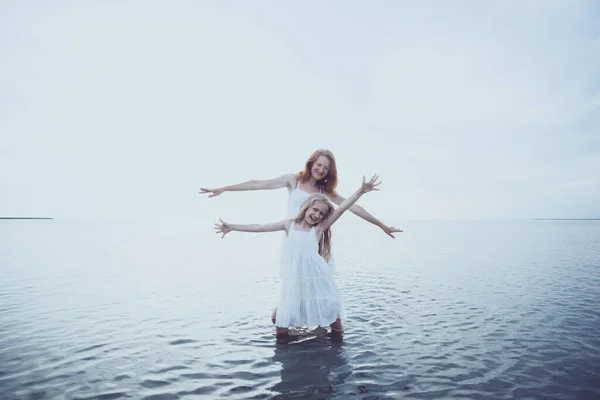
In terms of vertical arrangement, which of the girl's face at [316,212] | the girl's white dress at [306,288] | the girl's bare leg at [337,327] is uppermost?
the girl's face at [316,212]

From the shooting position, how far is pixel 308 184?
25.0 feet

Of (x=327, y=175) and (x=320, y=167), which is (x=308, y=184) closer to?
(x=327, y=175)

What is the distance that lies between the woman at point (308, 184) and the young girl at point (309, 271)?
21.7 inches

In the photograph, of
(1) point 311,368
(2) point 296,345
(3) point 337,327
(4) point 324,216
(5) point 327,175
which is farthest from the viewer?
(5) point 327,175

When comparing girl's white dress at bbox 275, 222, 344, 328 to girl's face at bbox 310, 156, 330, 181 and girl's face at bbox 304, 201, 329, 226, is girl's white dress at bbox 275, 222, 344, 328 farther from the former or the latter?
girl's face at bbox 310, 156, 330, 181

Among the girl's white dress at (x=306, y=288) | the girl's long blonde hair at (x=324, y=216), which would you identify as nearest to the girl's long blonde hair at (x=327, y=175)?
the girl's long blonde hair at (x=324, y=216)

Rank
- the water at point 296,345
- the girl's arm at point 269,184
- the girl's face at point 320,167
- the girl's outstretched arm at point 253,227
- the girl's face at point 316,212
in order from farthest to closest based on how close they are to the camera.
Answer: the girl's arm at point 269,184, the girl's face at point 320,167, the girl's outstretched arm at point 253,227, the girl's face at point 316,212, the water at point 296,345

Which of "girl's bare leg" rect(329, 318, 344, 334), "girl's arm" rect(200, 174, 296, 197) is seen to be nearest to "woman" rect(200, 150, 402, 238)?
"girl's arm" rect(200, 174, 296, 197)

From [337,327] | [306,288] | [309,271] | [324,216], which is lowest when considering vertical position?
[337,327]

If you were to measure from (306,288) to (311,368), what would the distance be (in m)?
1.50

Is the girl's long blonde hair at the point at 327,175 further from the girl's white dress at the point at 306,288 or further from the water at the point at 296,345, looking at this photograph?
the water at the point at 296,345

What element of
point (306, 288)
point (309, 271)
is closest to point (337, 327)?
point (306, 288)

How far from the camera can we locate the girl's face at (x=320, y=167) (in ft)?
23.4

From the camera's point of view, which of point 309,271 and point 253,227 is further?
point 253,227
